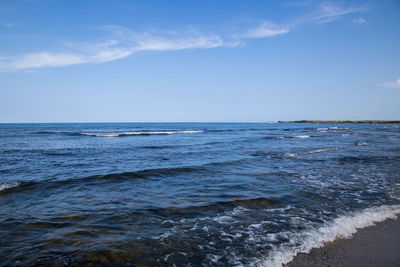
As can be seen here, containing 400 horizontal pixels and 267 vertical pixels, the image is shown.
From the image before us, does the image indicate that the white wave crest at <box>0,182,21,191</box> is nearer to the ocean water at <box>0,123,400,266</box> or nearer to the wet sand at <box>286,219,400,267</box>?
the ocean water at <box>0,123,400,266</box>

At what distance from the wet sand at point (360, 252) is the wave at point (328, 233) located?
Result: 5.1 inches

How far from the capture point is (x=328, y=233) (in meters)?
4.91

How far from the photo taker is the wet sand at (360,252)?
3.83m

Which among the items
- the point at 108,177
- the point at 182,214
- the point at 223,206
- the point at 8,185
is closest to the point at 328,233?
the point at 223,206

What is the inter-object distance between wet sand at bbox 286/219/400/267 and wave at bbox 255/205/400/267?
0.13 meters

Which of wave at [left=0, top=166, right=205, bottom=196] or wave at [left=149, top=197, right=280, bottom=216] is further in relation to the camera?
wave at [left=0, top=166, right=205, bottom=196]

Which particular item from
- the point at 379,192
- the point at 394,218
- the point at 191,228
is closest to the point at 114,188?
the point at 191,228

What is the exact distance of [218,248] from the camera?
174 inches

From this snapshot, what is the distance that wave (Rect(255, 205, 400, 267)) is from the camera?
13.2 ft

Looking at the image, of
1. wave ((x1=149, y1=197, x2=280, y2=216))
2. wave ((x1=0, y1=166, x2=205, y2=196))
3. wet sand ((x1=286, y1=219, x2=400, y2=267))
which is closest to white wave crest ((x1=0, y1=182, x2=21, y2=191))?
wave ((x1=0, y1=166, x2=205, y2=196))

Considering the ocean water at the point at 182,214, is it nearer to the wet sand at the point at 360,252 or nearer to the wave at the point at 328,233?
the wave at the point at 328,233

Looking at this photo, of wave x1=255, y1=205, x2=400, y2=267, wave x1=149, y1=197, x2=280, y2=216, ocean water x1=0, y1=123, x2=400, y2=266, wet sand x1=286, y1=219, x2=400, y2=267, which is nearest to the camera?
wet sand x1=286, y1=219, x2=400, y2=267

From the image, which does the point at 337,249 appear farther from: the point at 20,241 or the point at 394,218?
the point at 20,241

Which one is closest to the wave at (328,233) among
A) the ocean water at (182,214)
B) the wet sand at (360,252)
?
the ocean water at (182,214)
